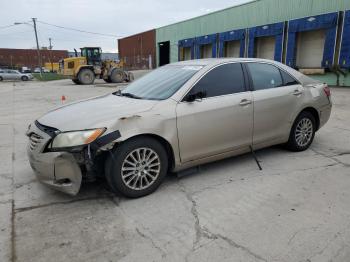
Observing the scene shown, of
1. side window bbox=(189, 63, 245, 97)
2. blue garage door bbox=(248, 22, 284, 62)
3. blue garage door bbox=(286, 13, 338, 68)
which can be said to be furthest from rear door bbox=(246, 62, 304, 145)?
blue garage door bbox=(248, 22, 284, 62)

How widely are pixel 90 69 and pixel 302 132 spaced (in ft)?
74.2

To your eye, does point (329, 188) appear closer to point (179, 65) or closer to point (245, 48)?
point (179, 65)

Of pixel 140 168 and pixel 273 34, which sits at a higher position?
pixel 273 34

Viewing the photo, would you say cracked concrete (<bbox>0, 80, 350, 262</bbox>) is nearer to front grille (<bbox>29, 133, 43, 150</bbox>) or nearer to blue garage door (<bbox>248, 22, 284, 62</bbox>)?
front grille (<bbox>29, 133, 43, 150</bbox>)

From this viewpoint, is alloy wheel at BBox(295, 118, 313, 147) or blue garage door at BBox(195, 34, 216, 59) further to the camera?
blue garage door at BBox(195, 34, 216, 59)

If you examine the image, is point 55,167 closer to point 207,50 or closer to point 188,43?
point 207,50

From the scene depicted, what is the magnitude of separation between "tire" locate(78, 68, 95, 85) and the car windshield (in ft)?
69.8

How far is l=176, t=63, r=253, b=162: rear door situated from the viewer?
3.79m

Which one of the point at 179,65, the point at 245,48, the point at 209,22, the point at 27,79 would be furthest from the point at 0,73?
the point at 179,65

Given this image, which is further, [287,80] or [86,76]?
[86,76]

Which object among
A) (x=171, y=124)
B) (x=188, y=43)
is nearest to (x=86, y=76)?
(x=188, y=43)

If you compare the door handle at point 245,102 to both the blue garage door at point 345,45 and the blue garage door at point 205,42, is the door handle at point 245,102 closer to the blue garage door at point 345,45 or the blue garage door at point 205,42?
the blue garage door at point 345,45

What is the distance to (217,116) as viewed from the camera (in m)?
3.99

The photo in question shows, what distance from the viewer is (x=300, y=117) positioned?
501 centimetres
